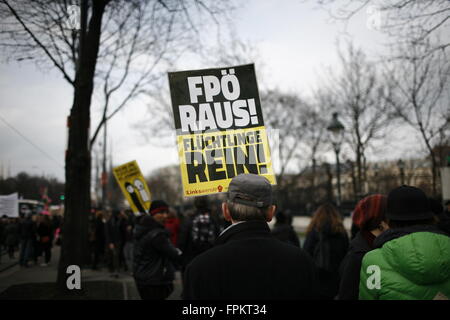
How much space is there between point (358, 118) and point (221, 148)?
1914 centimetres

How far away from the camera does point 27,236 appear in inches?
579

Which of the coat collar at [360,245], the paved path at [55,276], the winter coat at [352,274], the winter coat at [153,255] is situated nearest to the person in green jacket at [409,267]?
the winter coat at [352,274]

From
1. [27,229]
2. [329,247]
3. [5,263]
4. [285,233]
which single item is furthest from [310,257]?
[27,229]

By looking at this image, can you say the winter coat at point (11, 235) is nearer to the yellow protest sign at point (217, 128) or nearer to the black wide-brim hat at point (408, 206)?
the yellow protest sign at point (217, 128)

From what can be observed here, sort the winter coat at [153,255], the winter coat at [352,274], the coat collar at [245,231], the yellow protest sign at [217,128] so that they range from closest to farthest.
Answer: the coat collar at [245,231], the winter coat at [352,274], the yellow protest sign at [217,128], the winter coat at [153,255]

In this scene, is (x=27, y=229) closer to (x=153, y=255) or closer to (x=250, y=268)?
(x=153, y=255)

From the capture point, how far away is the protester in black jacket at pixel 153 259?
5.82 m

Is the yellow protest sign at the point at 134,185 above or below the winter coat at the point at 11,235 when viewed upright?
above

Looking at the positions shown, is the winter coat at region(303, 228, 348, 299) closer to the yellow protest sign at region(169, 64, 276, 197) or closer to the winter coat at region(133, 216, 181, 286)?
the winter coat at region(133, 216, 181, 286)

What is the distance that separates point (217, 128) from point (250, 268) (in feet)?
6.83

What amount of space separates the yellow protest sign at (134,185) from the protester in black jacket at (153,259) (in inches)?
120

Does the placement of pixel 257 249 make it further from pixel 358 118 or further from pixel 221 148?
pixel 358 118

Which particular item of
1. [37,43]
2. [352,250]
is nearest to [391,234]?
[352,250]

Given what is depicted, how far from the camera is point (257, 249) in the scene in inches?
92.4
